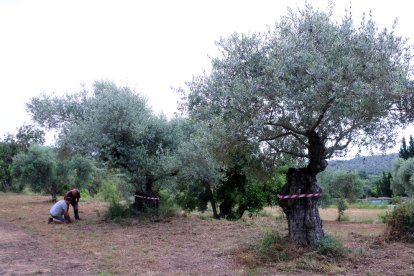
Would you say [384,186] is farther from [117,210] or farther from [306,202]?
[306,202]

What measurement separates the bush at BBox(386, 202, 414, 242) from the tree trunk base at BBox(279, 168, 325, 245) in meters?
2.55

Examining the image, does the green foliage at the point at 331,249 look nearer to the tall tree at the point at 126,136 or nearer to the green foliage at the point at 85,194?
the tall tree at the point at 126,136

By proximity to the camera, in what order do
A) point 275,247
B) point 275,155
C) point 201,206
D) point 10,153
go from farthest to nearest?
point 10,153 < point 201,206 < point 275,155 < point 275,247

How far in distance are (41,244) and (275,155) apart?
6.64m

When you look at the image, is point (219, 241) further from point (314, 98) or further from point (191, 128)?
point (191, 128)

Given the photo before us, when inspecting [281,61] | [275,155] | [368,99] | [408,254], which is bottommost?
[408,254]

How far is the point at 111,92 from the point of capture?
52.2ft

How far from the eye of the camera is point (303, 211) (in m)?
8.52

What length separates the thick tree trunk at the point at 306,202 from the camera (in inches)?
331

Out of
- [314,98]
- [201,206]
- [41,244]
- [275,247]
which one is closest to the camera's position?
[314,98]

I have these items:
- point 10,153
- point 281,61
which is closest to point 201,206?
point 281,61

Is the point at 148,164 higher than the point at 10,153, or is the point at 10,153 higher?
the point at 10,153

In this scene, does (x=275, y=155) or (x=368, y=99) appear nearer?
(x=368, y=99)

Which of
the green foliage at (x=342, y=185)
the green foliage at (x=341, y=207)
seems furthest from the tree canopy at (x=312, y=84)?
the green foliage at (x=342, y=185)
